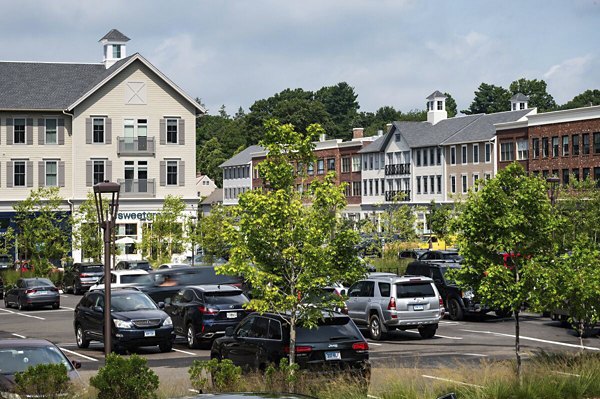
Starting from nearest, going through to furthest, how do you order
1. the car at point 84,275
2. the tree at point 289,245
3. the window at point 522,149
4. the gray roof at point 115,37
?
1. the tree at point 289,245
2. the car at point 84,275
3. the gray roof at point 115,37
4. the window at point 522,149

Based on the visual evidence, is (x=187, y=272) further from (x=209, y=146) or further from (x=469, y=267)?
(x=209, y=146)

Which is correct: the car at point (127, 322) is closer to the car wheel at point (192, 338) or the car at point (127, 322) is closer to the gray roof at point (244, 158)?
the car wheel at point (192, 338)

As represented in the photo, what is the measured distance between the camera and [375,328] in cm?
3030

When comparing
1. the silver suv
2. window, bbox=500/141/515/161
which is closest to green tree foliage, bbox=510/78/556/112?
window, bbox=500/141/515/161

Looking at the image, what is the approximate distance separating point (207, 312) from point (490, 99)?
135 metres

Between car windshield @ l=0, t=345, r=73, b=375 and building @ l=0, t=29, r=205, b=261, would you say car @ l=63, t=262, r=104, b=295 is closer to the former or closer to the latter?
building @ l=0, t=29, r=205, b=261

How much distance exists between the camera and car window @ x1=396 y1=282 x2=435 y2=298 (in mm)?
29859

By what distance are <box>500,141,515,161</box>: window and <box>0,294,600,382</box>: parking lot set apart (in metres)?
51.8

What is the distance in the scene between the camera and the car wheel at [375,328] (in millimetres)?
30116

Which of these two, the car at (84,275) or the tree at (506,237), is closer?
the tree at (506,237)

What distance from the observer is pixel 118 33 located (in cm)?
7500

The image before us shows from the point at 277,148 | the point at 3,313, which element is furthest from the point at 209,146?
the point at 277,148

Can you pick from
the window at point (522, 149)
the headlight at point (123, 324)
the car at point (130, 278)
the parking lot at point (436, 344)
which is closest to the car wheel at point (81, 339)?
the parking lot at point (436, 344)

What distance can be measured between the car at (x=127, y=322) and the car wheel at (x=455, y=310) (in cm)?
1164
